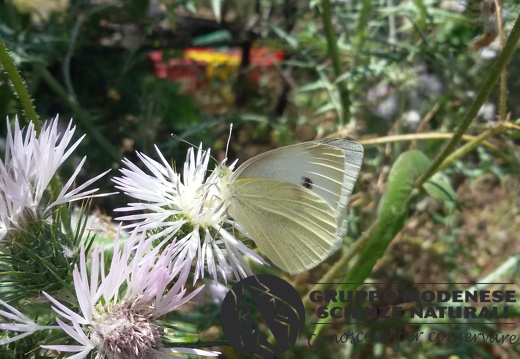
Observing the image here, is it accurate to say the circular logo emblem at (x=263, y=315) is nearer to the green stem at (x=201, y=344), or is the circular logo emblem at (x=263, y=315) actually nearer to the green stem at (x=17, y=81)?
the green stem at (x=201, y=344)

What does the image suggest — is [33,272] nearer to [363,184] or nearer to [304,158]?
[304,158]

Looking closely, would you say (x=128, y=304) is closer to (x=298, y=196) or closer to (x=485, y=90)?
(x=298, y=196)

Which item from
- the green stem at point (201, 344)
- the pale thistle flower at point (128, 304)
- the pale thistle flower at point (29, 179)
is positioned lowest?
the green stem at point (201, 344)

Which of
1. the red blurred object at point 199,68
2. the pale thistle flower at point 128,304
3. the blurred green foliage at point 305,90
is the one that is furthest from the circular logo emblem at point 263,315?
the red blurred object at point 199,68

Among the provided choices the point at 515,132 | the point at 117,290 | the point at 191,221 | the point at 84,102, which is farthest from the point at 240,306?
the point at 84,102

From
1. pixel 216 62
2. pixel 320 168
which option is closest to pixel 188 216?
pixel 320 168

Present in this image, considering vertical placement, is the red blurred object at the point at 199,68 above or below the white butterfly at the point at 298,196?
above

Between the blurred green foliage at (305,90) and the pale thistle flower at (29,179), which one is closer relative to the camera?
the pale thistle flower at (29,179)
